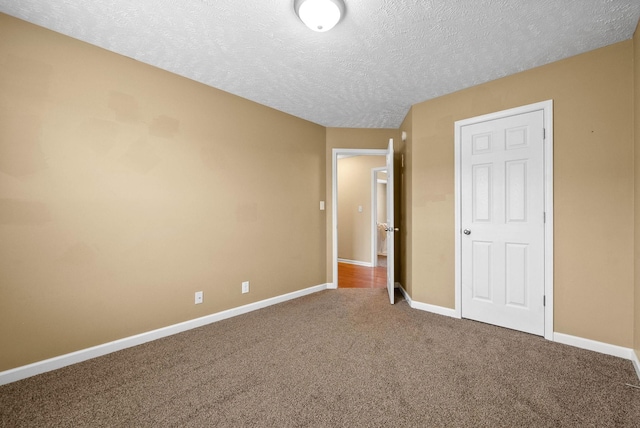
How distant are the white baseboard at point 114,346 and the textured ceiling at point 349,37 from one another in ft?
7.85

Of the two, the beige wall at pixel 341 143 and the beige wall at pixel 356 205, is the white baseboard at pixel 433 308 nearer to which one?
the beige wall at pixel 341 143

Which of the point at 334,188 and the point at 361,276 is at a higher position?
the point at 334,188

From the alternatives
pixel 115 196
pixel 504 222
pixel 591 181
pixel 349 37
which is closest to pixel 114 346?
pixel 115 196

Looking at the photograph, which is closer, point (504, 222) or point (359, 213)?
point (504, 222)

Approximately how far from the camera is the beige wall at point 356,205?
6.23m

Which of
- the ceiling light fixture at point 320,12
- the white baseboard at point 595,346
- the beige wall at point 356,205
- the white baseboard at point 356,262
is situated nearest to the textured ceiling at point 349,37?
the ceiling light fixture at point 320,12

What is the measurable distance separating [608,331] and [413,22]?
280 cm

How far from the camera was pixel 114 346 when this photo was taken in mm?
2277

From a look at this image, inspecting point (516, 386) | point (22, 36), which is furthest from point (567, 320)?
point (22, 36)

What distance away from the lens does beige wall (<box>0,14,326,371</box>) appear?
6.29ft

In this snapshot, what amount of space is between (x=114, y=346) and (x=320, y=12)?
294cm

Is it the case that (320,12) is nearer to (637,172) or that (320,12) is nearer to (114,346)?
(637,172)

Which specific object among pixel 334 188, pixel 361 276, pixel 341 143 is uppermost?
pixel 341 143

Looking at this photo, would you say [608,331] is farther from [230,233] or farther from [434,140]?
[230,233]
